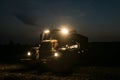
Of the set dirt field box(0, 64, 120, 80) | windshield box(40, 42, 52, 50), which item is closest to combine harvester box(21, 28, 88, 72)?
windshield box(40, 42, 52, 50)

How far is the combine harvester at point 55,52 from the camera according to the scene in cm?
1825

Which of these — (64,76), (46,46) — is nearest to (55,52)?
(46,46)

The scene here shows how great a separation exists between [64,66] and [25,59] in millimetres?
3902

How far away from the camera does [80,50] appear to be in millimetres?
21469

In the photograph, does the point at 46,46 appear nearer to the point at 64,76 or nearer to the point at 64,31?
the point at 64,31

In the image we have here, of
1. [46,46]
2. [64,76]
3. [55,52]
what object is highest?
[46,46]

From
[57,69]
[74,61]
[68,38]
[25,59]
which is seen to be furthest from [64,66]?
[68,38]

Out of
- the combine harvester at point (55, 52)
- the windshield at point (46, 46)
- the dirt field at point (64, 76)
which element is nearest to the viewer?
the dirt field at point (64, 76)

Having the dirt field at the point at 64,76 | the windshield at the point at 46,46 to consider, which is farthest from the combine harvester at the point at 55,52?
the dirt field at the point at 64,76

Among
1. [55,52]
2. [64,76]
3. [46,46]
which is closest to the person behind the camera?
Answer: [64,76]

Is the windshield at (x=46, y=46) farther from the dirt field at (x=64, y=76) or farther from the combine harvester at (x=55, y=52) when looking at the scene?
the dirt field at (x=64, y=76)

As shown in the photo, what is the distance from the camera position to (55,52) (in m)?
18.8

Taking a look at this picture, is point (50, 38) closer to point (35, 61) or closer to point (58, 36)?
point (58, 36)

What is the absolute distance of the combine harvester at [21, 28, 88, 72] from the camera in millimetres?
18250
